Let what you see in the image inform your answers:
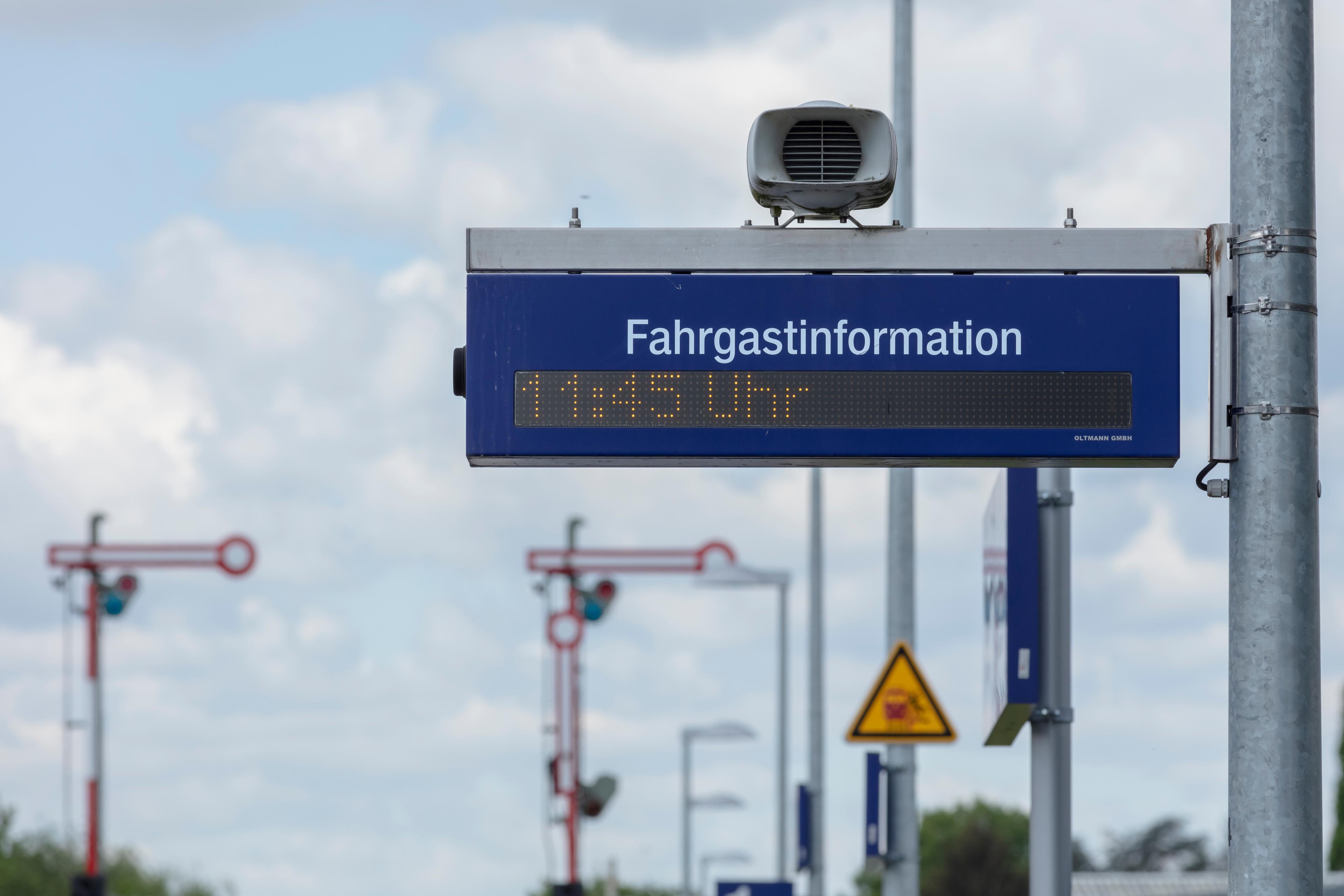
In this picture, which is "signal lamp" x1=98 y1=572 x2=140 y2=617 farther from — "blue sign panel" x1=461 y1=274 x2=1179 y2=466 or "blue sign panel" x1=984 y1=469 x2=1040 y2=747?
"blue sign panel" x1=461 y1=274 x2=1179 y2=466

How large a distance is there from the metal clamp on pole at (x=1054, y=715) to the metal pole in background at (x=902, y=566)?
648 centimetres

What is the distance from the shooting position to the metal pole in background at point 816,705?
79.0 ft

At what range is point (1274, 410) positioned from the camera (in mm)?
5828

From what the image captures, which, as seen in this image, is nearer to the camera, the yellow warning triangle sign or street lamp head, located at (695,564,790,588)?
the yellow warning triangle sign

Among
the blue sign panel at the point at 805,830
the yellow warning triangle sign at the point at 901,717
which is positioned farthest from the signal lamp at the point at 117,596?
the yellow warning triangle sign at the point at 901,717

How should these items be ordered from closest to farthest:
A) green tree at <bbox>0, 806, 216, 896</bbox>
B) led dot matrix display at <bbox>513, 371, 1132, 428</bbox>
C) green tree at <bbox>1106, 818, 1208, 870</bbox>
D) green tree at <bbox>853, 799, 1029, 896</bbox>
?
led dot matrix display at <bbox>513, 371, 1132, 428</bbox>, green tree at <bbox>0, 806, 216, 896</bbox>, green tree at <bbox>853, 799, 1029, 896</bbox>, green tree at <bbox>1106, 818, 1208, 870</bbox>

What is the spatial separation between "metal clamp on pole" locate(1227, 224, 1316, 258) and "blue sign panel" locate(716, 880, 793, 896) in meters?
18.5

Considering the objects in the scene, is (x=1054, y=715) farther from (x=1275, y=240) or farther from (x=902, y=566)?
(x=902, y=566)

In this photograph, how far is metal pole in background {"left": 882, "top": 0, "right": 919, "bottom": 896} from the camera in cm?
1509

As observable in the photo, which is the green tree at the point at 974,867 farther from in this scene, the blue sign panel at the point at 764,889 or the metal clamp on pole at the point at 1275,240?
the metal clamp on pole at the point at 1275,240

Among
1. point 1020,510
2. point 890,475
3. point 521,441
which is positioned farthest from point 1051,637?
point 890,475

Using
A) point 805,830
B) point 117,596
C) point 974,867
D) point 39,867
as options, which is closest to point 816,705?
point 805,830

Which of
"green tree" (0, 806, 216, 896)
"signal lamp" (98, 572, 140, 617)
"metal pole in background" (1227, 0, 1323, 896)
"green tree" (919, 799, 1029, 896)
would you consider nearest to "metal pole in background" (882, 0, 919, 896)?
"metal pole in background" (1227, 0, 1323, 896)

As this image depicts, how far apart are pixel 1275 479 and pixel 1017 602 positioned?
110 inches
